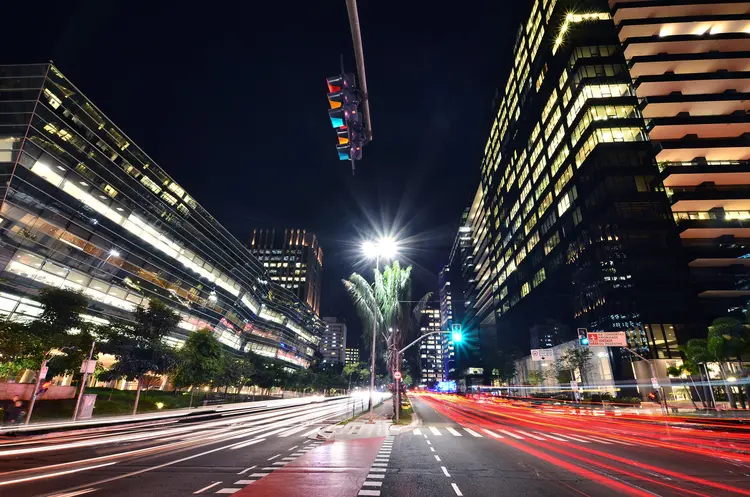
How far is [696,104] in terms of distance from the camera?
53.8 m

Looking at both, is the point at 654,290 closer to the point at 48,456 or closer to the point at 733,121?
the point at 733,121

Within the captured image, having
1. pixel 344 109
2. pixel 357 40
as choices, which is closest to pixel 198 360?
pixel 344 109

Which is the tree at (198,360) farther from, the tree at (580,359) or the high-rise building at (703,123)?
the high-rise building at (703,123)

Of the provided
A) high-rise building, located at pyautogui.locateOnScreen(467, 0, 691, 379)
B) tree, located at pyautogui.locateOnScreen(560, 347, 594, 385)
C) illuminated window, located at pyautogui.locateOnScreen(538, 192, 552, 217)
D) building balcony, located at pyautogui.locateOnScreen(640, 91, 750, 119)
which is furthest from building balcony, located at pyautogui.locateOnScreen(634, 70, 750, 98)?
tree, located at pyautogui.locateOnScreen(560, 347, 594, 385)

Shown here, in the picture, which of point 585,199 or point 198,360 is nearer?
point 198,360

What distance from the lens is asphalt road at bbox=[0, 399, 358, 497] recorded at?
8586 mm

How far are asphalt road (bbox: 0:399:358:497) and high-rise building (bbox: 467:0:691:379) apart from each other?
49567mm

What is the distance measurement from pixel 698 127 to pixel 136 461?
7491 cm

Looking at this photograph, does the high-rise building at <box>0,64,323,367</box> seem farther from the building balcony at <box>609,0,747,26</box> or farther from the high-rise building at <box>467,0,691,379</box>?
the building balcony at <box>609,0,747,26</box>

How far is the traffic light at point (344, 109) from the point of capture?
648 cm

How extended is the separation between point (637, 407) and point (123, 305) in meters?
64.5

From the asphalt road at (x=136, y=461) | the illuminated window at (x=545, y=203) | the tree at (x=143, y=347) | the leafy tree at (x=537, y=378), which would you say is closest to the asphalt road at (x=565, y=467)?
the asphalt road at (x=136, y=461)

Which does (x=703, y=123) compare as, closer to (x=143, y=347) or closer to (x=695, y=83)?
(x=695, y=83)

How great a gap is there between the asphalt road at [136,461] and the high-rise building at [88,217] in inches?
1049
